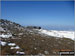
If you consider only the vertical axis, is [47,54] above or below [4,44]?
below

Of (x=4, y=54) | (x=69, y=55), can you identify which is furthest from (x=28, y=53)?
(x=69, y=55)

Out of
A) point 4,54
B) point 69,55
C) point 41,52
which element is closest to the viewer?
point 4,54

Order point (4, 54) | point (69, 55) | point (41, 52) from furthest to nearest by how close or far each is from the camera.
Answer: point (41, 52)
point (69, 55)
point (4, 54)

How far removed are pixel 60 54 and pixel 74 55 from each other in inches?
21.4

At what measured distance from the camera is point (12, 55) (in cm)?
398

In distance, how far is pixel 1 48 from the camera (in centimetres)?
436

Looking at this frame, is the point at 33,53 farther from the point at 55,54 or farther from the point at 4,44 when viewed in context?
the point at 4,44

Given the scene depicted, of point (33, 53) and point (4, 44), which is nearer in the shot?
point (33, 53)

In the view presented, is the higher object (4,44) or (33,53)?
(4,44)

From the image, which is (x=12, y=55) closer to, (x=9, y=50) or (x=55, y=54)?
(x=9, y=50)

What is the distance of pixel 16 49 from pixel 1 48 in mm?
581

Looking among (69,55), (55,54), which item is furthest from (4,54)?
(69,55)

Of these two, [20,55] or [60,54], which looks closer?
[20,55]

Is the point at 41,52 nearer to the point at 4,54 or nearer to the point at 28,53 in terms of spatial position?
the point at 28,53
